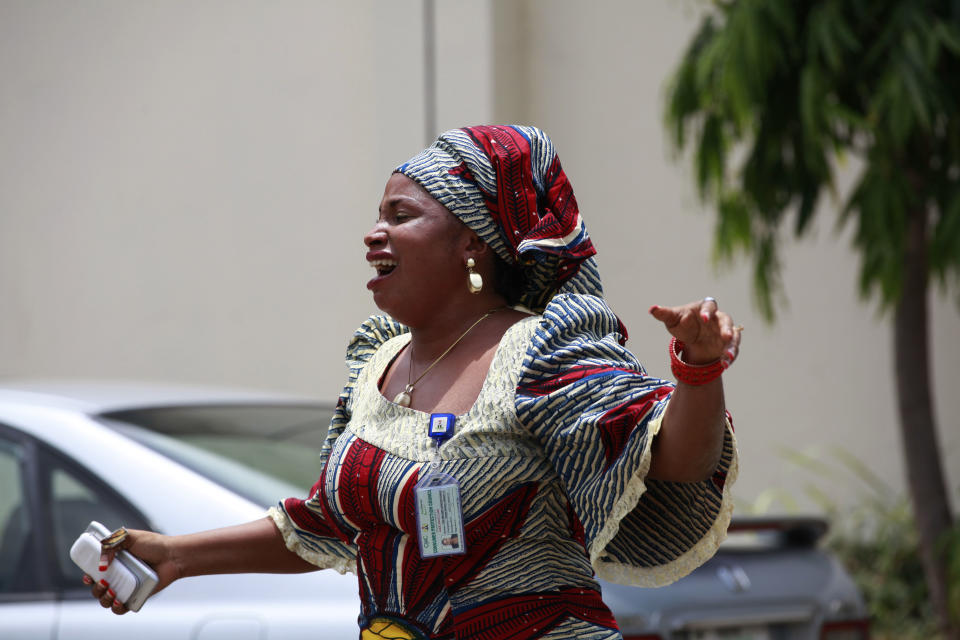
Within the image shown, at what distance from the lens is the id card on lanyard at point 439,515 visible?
5.18 ft

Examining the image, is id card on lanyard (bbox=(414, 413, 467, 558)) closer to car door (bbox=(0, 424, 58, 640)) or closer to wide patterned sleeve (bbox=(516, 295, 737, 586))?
wide patterned sleeve (bbox=(516, 295, 737, 586))

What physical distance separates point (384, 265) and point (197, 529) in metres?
1.19

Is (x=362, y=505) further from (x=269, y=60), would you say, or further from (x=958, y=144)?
(x=269, y=60)

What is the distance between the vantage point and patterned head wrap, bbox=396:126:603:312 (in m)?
1.69

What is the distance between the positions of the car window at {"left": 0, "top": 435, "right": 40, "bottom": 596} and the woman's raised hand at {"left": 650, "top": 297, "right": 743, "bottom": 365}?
2.04 m

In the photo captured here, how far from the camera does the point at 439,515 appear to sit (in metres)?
1.58

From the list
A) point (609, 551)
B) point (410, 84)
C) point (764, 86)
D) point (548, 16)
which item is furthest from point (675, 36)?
point (609, 551)

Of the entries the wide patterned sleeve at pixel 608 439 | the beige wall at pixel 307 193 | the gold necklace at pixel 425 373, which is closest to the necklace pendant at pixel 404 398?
the gold necklace at pixel 425 373

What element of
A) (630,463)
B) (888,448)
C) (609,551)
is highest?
(630,463)

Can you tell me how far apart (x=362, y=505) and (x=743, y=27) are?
317cm

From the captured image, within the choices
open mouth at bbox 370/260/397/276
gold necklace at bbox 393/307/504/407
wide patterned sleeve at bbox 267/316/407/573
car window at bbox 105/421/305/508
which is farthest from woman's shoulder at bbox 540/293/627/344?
car window at bbox 105/421/305/508

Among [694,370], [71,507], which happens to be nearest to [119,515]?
[71,507]

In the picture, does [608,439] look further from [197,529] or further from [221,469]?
[221,469]

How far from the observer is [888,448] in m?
6.14
